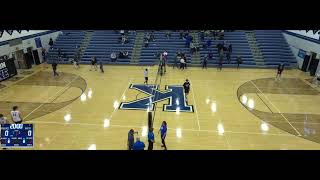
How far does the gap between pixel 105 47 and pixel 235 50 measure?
46.0 feet

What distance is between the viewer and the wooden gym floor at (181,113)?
11422 mm

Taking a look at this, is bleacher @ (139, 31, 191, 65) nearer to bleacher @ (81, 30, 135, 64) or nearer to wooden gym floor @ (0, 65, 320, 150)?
bleacher @ (81, 30, 135, 64)

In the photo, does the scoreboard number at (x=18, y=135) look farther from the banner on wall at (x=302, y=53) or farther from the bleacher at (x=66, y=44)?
the banner on wall at (x=302, y=53)

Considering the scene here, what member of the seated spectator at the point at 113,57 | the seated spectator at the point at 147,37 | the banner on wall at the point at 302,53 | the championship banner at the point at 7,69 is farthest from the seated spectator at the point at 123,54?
the banner on wall at the point at 302,53

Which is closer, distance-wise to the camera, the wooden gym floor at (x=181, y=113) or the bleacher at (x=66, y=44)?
the wooden gym floor at (x=181, y=113)

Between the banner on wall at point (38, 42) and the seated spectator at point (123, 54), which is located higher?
the banner on wall at point (38, 42)

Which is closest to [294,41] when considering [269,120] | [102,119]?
[269,120]

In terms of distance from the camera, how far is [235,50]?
2697cm

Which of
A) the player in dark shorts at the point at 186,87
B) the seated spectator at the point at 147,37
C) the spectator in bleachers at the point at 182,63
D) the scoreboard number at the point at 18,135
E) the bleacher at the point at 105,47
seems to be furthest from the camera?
the seated spectator at the point at 147,37

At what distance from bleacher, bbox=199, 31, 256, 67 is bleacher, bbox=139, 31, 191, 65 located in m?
2.10

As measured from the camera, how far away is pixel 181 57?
953 inches

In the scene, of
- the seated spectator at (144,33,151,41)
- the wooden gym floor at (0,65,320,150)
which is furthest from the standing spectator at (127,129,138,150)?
the seated spectator at (144,33,151,41)

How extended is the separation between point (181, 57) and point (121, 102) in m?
10.4

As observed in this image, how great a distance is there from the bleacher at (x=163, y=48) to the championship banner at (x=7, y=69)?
1134 centimetres
